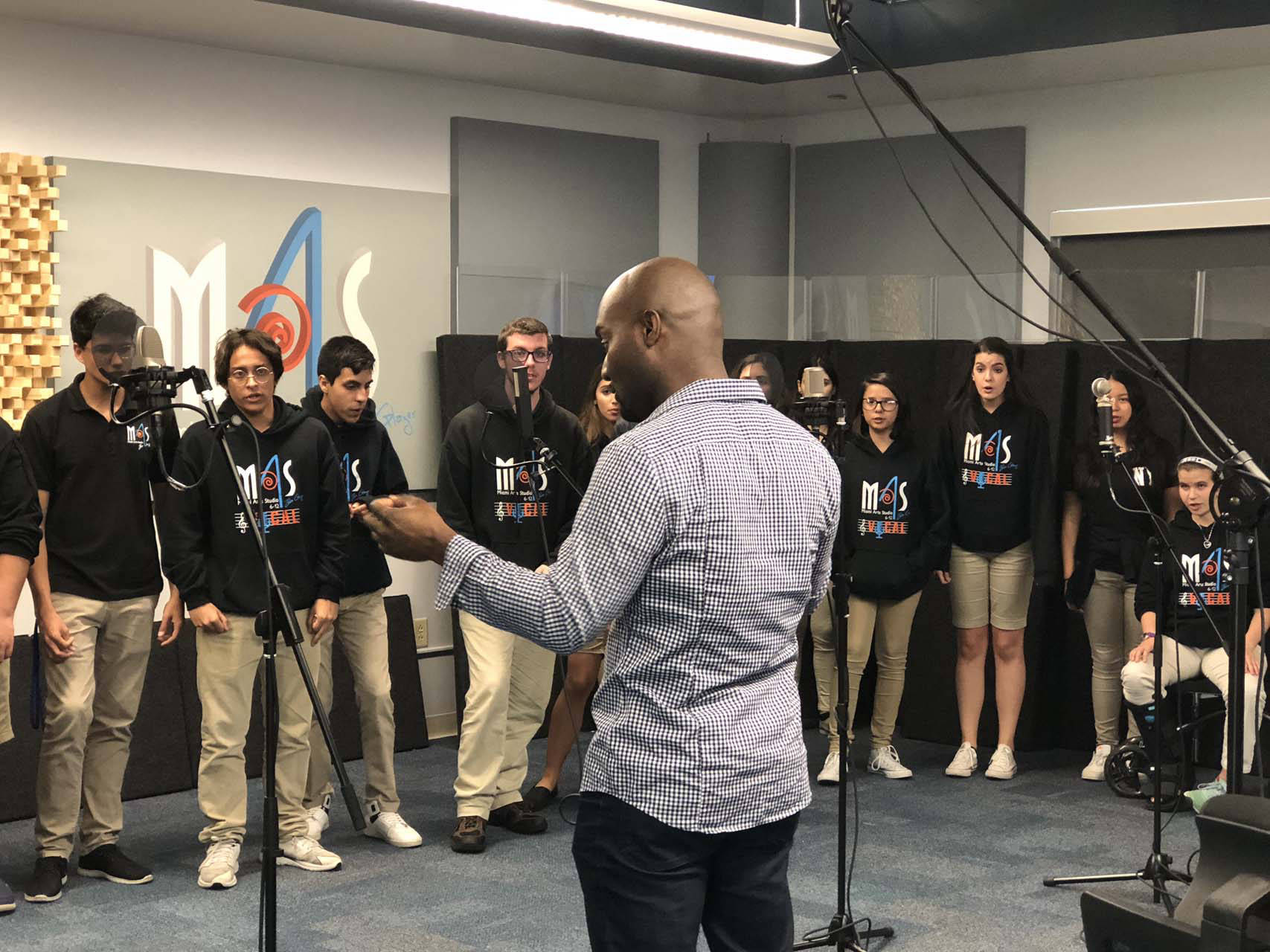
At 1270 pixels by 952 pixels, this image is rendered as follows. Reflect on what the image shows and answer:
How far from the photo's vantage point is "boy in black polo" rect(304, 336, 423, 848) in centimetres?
499

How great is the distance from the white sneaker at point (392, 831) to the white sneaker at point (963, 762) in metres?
2.30

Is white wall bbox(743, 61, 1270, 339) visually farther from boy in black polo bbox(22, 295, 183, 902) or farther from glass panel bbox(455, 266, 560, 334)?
boy in black polo bbox(22, 295, 183, 902)

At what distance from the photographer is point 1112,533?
6.02 meters

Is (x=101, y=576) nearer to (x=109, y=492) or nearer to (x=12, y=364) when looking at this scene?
(x=109, y=492)

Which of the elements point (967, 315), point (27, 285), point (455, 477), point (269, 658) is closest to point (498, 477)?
point (455, 477)

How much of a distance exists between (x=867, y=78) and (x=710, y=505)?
18.6ft

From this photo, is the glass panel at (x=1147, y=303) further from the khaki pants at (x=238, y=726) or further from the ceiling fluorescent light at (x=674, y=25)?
the khaki pants at (x=238, y=726)

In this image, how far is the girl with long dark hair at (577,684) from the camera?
5.39 metres

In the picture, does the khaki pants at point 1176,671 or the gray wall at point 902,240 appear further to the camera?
the gray wall at point 902,240

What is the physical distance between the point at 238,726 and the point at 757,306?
3.67 metres

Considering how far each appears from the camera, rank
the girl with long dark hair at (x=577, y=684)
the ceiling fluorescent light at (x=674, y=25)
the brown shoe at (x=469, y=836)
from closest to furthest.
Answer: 1. the brown shoe at (x=469, y=836)
2. the ceiling fluorescent light at (x=674, y=25)
3. the girl with long dark hair at (x=577, y=684)

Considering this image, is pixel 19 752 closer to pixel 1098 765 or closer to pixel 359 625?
pixel 359 625
